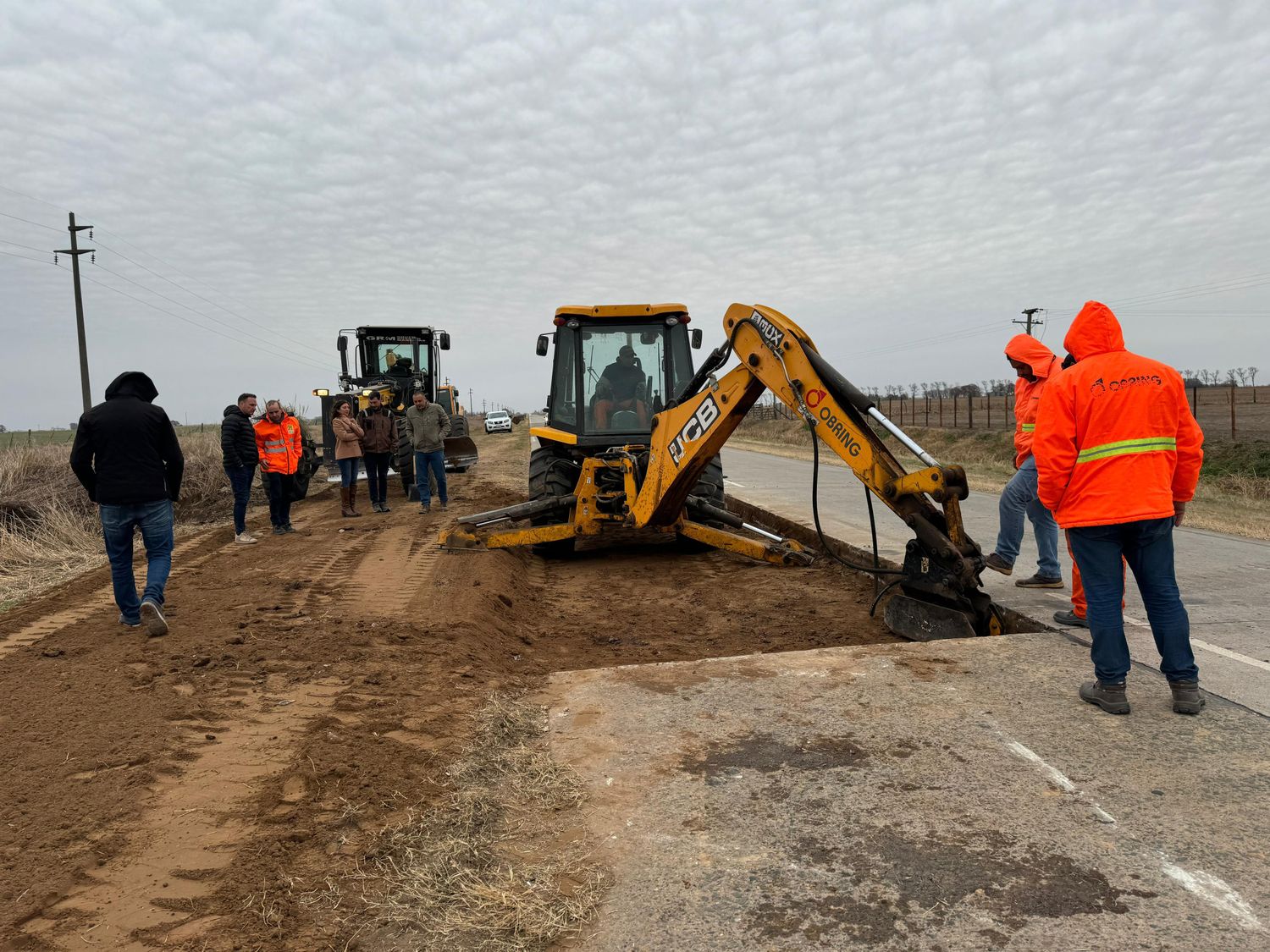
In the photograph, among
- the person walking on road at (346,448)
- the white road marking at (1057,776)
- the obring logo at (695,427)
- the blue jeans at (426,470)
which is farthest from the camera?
the blue jeans at (426,470)

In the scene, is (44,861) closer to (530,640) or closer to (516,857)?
(516,857)

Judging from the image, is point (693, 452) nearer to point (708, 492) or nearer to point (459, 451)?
point (708, 492)

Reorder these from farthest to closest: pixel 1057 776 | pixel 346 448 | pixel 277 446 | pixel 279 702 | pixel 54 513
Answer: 1. pixel 346 448
2. pixel 54 513
3. pixel 277 446
4. pixel 279 702
5. pixel 1057 776

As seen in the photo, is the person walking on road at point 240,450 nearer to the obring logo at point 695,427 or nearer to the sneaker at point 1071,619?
the obring logo at point 695,427

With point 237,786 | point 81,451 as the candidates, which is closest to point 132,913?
point 237,786

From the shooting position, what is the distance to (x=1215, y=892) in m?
2.51

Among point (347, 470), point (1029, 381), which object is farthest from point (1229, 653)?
point (347, 470)

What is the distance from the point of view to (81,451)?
5.93 metres

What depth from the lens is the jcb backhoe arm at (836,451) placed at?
5152mm

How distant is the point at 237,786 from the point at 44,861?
2.26 ft

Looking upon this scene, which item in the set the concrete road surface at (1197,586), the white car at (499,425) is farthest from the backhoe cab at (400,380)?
the white car at (499,425)

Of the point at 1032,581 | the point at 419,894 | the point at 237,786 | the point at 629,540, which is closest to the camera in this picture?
the point at 419,894

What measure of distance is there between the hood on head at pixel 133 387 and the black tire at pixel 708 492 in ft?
16.1

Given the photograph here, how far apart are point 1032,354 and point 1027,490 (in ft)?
3.26
